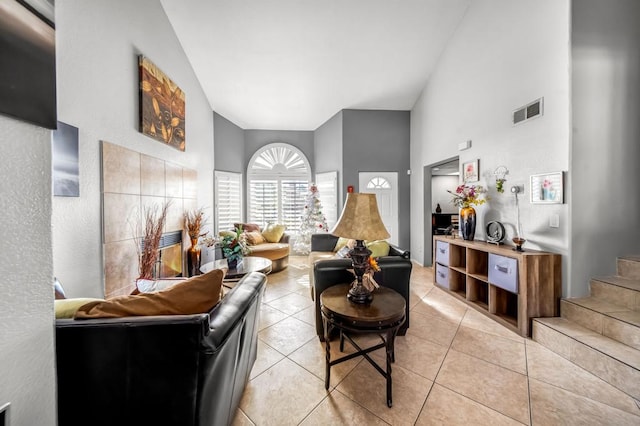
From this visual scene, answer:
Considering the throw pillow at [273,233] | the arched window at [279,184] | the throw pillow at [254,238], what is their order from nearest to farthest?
the throw pillow at [254,238]
the throw pillow at [273,233]
the arched window at [279,184]

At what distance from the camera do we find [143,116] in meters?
2.84

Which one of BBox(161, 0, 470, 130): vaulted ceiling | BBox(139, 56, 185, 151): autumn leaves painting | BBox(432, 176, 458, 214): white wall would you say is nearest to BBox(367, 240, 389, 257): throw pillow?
BBox(139, 56, 185, 151): autumn leaves painting

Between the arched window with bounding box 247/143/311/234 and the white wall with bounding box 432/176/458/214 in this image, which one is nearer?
the arched window with bounding box 247/143/311/234

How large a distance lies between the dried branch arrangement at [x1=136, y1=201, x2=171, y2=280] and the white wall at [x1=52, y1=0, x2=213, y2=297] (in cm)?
38

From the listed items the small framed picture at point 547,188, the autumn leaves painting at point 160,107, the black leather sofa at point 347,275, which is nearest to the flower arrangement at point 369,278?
the black leather sofa at point 347,275

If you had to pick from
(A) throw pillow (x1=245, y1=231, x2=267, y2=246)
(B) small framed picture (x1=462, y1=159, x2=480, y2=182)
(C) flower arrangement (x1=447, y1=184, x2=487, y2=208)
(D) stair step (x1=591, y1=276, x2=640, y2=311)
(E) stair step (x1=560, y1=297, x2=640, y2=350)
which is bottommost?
(E) stair step (x1=560, y1=297, x2=640, y2=350)

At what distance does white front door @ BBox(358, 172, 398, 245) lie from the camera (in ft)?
17.6

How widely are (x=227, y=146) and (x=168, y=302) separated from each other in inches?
200

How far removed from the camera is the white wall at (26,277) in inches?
28.4

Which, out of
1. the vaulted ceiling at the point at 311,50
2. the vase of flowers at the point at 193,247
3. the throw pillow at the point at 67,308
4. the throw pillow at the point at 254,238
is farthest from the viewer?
the throw pillow at the point at 254,238

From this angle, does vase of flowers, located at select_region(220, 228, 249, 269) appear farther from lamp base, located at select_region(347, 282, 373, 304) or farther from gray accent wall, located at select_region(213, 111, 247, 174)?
gray accent wall, located at select_region(213, 111, 247, 174)

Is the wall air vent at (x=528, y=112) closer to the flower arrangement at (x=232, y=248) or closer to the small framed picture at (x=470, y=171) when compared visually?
the small framed picture at (x=470, y=171)

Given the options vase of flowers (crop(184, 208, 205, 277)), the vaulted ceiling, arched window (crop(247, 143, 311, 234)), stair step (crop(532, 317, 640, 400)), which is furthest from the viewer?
arched window (crop(247, 143, 311, 234))

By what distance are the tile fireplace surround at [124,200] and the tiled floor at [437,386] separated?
164cm
